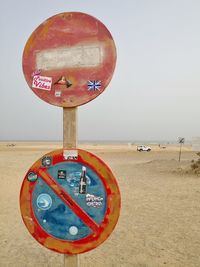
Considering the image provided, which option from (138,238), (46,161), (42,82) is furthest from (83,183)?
(138,238)

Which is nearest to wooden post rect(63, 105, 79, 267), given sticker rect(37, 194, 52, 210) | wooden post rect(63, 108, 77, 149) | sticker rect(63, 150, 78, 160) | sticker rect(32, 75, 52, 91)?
wooden post rect(63, 108, 77, 149)

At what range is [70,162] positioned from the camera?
7.77 feet

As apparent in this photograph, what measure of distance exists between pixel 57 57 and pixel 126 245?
3.68 meters

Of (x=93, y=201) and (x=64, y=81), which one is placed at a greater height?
(x=64, y=81)

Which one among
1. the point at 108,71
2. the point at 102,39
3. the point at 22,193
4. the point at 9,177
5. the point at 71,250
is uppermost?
the point at 102,39

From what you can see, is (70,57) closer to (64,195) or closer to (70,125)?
(70,125)

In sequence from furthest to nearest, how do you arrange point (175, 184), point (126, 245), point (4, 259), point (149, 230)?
point (175, 184) → point (149, 230) → point (126, 245) → point (4, 259)

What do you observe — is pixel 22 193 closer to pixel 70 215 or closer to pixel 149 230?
pixel 70 215

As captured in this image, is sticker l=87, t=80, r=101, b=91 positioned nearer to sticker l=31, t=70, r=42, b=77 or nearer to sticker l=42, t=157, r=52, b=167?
sticker l=31, t=70, r=42, b=77

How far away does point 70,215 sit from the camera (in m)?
2.38

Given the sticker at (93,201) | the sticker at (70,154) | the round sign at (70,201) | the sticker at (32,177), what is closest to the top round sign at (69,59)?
the sticker at (70,154)

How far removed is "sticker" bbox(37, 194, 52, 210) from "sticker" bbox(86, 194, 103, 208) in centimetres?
31

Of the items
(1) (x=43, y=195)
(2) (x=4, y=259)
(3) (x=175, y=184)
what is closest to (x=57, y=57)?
(1) (x=43, y=195)

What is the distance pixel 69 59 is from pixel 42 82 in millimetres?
279
